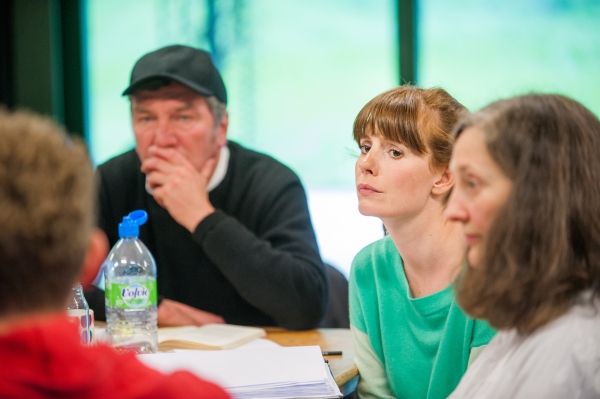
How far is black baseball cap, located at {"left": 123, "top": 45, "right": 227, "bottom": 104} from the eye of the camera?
83.7 inches

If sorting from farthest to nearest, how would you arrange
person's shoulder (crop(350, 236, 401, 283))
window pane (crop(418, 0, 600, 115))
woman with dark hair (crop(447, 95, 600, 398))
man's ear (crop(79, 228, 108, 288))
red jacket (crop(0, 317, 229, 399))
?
window pane (crop(418, 0, 600, 115)) → person's shoulder (crop(350, 236, 401, 283)) → woman with dark hair (crop(447, 95, 600, 398)) → man's ear (crop(79, 228, 108, 288)) → red jacket (crop(0, 317, 229, 399))

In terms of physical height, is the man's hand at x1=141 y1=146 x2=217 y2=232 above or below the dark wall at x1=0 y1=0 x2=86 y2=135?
below

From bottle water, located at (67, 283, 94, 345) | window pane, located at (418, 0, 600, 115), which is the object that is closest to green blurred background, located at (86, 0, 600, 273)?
window pane, located at (418, 0, 600, 115)

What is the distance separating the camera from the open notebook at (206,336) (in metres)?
1.63

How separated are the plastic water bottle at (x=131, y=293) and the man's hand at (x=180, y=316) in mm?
125

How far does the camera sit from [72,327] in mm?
659

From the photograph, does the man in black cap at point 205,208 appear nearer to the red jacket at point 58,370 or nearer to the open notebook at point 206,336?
the open notebook at point 206,336

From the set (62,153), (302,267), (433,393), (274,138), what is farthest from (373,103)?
(274,138)

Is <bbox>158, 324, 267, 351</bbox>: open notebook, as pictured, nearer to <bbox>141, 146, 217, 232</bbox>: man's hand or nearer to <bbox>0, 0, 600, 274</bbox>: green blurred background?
<bbox>141, 146, 217, 232</bbox>: man's hand

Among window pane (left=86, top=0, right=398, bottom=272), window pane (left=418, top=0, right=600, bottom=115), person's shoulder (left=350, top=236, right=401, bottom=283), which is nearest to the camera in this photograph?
person's shoulder (left=350, top=236, right=401, bottom=283)

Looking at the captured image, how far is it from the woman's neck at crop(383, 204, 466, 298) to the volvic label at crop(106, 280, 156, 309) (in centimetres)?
61

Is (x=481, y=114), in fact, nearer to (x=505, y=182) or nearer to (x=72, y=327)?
(x=505, y=182)

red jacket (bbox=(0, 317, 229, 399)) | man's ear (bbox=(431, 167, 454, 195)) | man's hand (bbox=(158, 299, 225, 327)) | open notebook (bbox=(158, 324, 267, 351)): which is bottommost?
man's hand (bbox=(158, 299, 225, 327))

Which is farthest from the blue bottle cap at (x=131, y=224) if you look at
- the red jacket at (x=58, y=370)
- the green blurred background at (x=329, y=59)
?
the green blurred background at (x=329, y=59)
